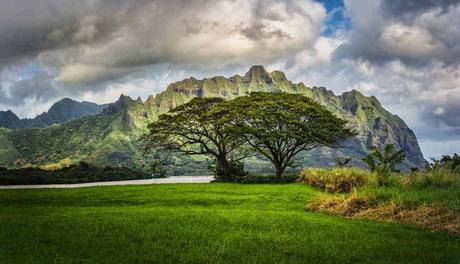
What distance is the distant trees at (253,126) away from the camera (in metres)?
53.8

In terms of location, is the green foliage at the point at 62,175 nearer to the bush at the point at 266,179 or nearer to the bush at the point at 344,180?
the bush at the point at 266,179

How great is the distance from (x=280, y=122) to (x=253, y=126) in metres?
3.62

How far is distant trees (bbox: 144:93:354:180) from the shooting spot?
2116 inches

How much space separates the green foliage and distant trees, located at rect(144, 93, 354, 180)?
20.9m

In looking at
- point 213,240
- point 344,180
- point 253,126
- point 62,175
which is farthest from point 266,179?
point 213,240

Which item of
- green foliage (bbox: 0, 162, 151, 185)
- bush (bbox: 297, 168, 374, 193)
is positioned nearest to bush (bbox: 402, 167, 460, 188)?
bush (bbox: 297, 168, 374, 193)

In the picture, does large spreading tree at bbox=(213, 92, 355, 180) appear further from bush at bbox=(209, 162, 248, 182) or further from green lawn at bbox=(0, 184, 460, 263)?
green lawn at bbox=(0, 184, 460, 263)

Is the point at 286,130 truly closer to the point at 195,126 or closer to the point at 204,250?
the point at 195,126

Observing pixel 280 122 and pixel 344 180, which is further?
pixel 280 122

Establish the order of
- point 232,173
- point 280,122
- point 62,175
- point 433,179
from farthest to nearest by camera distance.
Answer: point 62,175, point 232,173, point 280,122, point 433,179

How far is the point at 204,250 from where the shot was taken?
12.2 m

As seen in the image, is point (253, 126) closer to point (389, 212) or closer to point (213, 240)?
Result: point (389, 212)

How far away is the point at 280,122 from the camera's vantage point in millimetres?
55500

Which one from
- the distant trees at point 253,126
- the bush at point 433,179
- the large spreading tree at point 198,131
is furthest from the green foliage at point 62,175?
the bush at point 433,179
